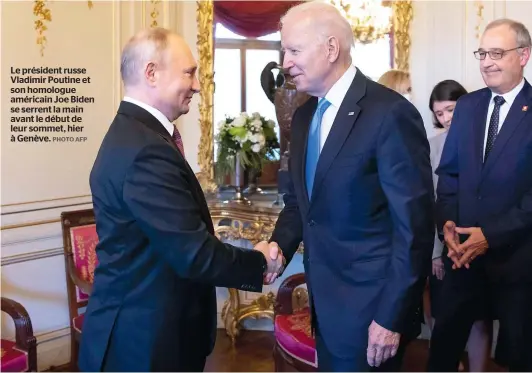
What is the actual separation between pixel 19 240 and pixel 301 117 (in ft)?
6.55

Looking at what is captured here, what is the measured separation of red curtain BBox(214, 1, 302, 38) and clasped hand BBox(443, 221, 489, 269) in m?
2.26

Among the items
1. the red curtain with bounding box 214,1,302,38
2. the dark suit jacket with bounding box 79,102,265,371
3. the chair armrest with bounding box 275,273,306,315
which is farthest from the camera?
the red curtain with bounding box 214,1,302,38

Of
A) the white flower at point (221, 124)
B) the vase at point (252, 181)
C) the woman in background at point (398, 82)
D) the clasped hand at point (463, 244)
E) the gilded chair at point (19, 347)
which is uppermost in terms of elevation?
the woman in background at point (398, 82)

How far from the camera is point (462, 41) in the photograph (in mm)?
3756

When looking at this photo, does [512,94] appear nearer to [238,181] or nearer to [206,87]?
[238,181]

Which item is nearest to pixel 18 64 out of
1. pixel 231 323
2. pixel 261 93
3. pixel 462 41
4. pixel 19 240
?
pixel 19 240

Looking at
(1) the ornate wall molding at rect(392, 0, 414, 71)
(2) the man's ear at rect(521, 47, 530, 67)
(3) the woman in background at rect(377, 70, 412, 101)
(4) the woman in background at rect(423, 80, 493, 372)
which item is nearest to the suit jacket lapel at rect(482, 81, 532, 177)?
(2) the man's ear at rect(521, 47, 530, 67)

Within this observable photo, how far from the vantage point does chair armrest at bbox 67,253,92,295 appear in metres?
3.14

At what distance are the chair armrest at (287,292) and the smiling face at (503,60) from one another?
1.23 m

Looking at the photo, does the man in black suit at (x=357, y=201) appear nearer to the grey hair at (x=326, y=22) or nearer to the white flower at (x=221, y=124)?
the grey hair at (x=326, y=22)

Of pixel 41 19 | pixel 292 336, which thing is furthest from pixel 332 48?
pixel 41 19

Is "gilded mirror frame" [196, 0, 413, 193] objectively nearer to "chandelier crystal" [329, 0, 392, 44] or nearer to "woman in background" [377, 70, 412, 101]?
"chandelier crystal" [329, 0, 392, 44]

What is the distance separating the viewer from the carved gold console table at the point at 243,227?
367cm

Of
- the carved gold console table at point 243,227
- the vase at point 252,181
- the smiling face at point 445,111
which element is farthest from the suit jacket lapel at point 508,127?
the vase at point 252,181
